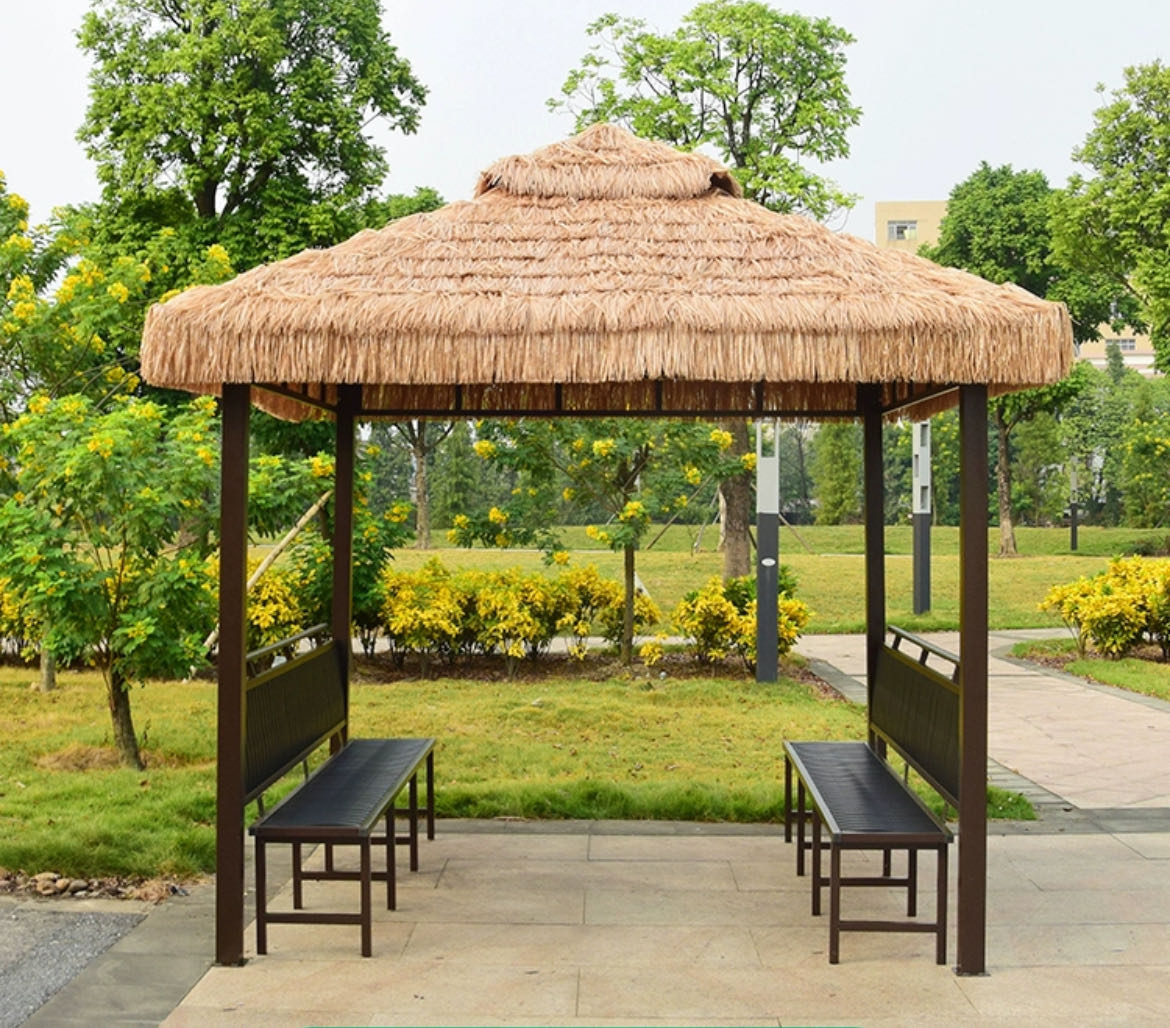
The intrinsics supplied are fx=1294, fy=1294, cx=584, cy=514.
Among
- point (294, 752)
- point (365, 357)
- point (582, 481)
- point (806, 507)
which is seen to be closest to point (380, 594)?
point (582, 481)

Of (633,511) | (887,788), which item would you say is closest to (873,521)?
(887,788)

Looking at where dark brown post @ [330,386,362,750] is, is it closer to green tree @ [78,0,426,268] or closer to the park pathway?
the park pathway

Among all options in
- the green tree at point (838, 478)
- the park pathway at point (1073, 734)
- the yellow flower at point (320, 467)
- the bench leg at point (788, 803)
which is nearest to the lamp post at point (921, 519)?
the park pathway at point (1073, 734)

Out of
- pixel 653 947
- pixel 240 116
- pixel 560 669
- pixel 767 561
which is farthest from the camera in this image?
pixel 240 116

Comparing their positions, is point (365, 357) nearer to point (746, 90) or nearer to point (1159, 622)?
point (1159, 622)

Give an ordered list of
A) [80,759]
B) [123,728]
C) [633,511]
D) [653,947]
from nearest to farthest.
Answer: [653,947], [123,728], [80,759], [633,511]

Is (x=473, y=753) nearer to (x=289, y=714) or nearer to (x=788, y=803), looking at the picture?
(x=788, y=803)

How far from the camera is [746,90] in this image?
20.9 m

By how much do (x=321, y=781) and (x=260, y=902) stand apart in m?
0.81

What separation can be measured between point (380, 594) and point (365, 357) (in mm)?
8278

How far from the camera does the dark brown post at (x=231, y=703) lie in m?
4.84

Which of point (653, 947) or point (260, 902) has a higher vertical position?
point (260, 902)

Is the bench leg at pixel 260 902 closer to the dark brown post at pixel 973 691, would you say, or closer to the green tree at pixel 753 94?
the dark brown post at pixel 973 691

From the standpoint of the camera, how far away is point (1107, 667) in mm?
13906
